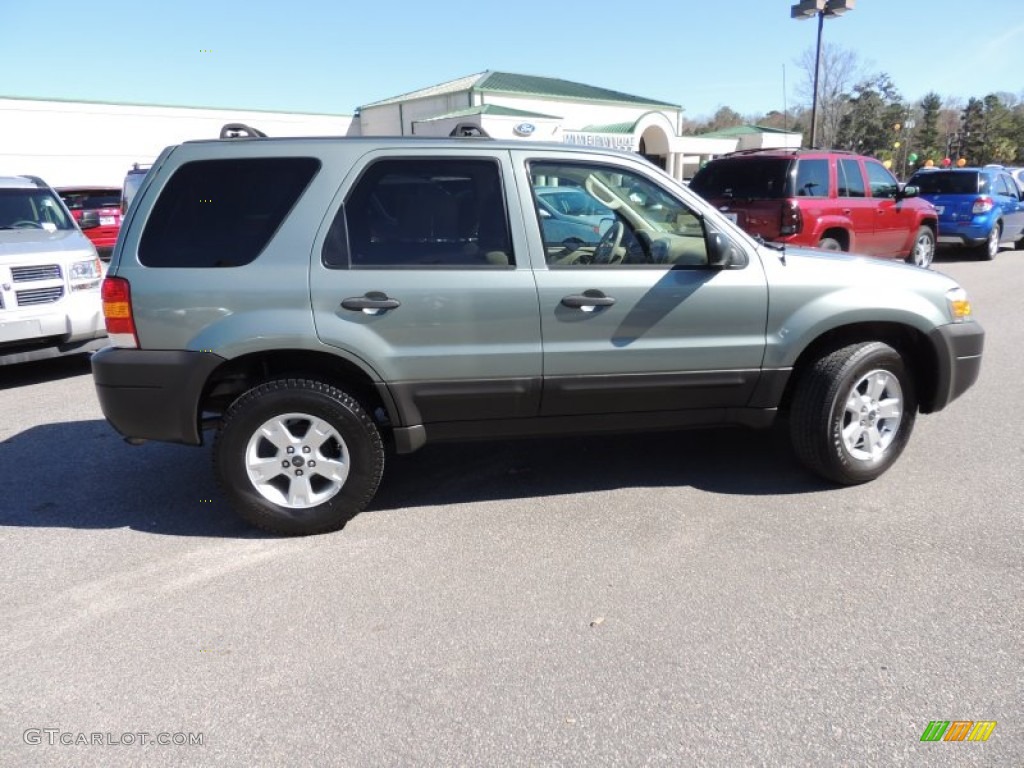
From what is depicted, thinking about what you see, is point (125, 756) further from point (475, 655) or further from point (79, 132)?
point (79, 132)

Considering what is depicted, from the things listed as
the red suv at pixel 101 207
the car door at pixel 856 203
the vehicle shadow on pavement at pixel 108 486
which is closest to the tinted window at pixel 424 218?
the vehicle shadow on pavement at pixel 108 486

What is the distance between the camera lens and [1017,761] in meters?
2.24

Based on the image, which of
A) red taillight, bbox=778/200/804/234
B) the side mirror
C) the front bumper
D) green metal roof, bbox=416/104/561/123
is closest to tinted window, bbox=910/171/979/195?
red taillight, bbox=778/200/804/234

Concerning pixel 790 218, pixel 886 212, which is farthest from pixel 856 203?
pixel 790 218

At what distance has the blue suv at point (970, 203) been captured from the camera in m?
15.0

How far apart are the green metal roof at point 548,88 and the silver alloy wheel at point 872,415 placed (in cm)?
3230

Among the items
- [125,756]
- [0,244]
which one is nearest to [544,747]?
[125,756]

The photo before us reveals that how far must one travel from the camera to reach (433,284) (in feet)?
11.9

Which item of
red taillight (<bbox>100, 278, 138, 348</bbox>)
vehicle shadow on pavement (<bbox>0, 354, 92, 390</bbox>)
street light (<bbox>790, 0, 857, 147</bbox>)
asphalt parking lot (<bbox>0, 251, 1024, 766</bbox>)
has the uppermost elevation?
street light (<bbox>790, 0, 857, 147</bbox>)

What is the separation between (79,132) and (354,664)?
120 ft

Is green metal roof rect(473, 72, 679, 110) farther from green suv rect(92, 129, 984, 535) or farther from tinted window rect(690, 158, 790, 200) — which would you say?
green suv rect(92, 129, 984, 535)

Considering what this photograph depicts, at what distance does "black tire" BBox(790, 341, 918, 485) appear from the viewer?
402cm

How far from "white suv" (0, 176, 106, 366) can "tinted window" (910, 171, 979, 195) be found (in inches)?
590

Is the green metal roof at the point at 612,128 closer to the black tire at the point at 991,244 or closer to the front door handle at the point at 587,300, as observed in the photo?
the black tire at the point at 991,244
